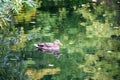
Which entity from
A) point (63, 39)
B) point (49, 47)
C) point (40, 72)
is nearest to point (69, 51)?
point (49, 47)

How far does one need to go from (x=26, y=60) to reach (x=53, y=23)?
1879 mm

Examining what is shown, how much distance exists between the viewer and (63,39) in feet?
20.8

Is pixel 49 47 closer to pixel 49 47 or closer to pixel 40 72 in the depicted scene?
pixel 49 47

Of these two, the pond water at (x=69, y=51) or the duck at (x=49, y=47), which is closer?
the pond water at (x=69, y=51)

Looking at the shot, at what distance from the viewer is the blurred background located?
4.29 meters

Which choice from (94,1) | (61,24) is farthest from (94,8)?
(61,24)

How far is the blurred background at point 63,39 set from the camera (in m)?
4.29

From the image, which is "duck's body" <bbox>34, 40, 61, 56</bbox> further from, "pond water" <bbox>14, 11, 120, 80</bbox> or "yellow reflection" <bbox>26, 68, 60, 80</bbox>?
"yellow reflection" <bbox>26, 68, 60, 80</bbox>

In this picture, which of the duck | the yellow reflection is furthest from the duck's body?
the yellow reflection

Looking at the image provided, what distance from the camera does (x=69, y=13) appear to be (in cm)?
772

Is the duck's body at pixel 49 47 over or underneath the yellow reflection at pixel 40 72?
over

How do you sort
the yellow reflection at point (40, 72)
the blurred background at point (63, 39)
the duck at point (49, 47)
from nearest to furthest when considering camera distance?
the blurred background at point (63, 39), the yellow reflection at point (40, 72), the duck at point (49, 47)

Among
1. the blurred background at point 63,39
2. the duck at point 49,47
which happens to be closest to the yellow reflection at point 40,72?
the blurred background at point 63,39

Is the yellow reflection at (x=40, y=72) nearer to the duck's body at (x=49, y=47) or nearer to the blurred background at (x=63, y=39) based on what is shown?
the blurred background at (x=63, y=39)
